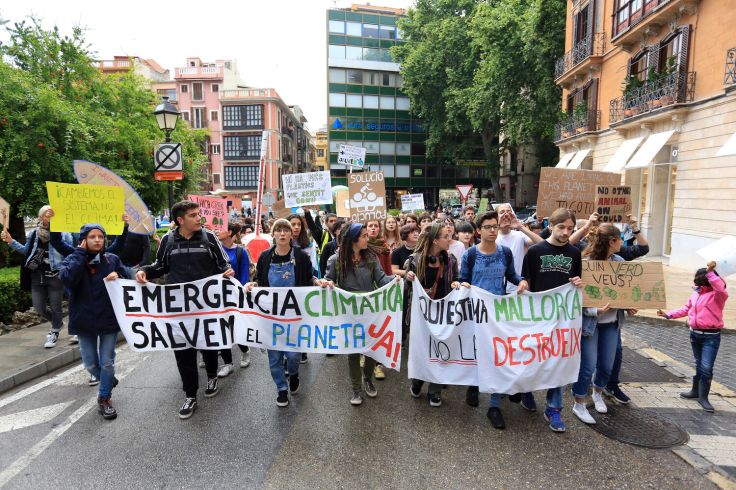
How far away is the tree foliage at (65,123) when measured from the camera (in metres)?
9.85

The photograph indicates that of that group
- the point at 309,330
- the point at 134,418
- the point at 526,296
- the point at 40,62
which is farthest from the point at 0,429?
the point at 40,62

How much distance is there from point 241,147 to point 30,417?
5476cm

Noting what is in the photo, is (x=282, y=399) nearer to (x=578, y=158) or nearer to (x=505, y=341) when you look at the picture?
(x=505, y=341)

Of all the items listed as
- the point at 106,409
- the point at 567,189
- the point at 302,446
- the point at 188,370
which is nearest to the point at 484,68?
the point at 567,189

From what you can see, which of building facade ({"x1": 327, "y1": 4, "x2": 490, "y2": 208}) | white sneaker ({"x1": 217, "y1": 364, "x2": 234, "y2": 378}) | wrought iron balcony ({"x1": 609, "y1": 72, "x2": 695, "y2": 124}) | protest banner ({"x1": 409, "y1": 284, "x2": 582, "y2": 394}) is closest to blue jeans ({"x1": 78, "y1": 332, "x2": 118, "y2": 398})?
white sneaker ({"x1": 217, "y1": 364, "x2": 234, "y2": 378})

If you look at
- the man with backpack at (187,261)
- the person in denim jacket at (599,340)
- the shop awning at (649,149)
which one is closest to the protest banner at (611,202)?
the person in denim jacket at (599,340)

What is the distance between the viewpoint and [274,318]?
4.62 meters

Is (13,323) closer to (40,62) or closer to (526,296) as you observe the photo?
(526,296)

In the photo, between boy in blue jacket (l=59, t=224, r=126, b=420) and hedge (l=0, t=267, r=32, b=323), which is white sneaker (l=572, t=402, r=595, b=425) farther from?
hedge (l=0, t=267, r=32, b=323)

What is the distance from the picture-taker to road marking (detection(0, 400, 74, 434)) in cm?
420

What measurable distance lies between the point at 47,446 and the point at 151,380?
1.49 metres

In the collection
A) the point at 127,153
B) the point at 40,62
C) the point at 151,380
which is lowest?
the point at 151,380

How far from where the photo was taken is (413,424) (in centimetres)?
419

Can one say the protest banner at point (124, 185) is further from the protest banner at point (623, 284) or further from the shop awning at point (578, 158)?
the shop awning at point (578, 158)
